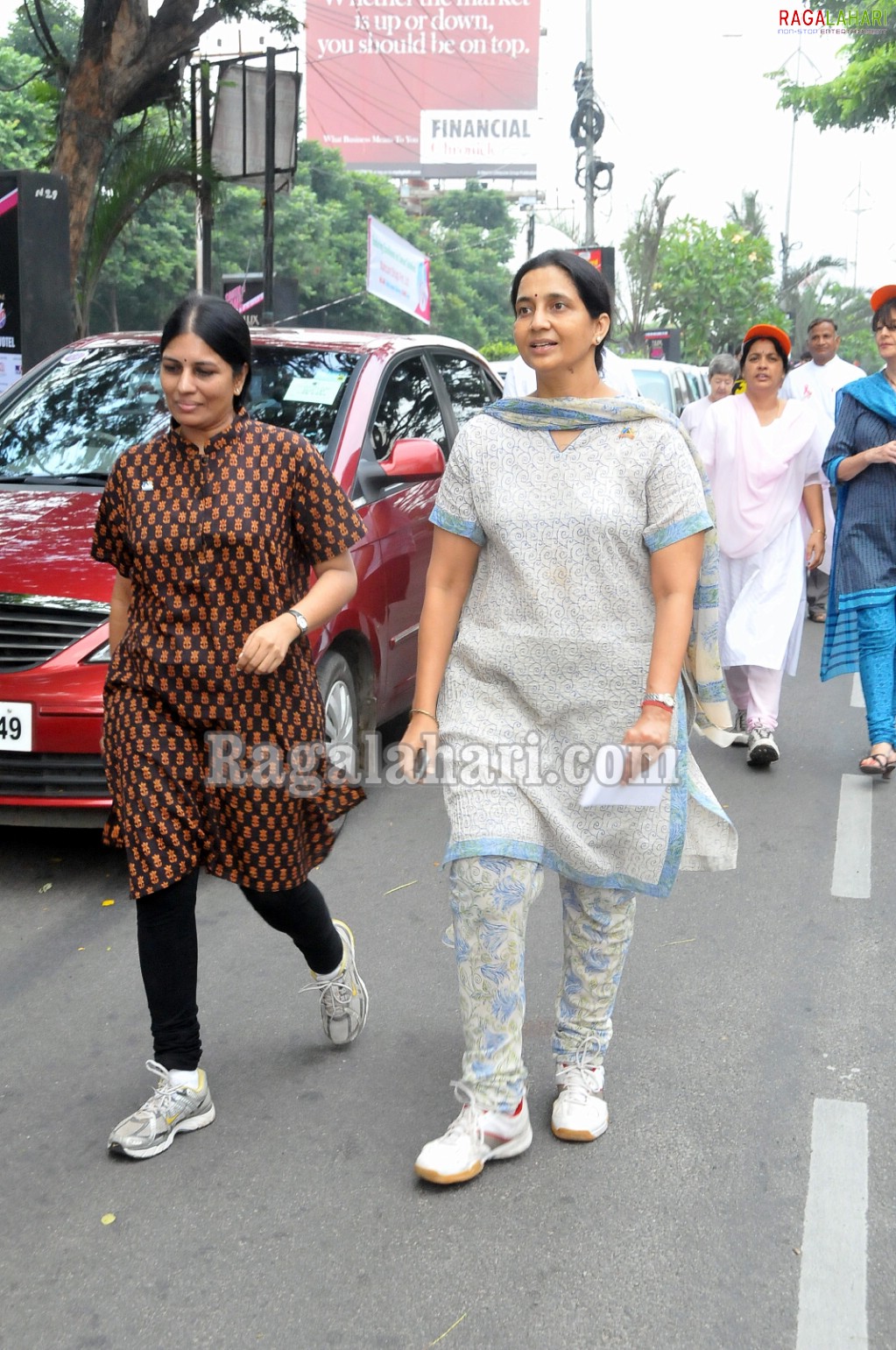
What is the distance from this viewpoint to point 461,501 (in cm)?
308

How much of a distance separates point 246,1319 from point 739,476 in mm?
4751

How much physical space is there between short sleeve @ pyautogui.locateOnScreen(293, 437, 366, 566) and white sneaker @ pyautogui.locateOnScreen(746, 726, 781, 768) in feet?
11.7

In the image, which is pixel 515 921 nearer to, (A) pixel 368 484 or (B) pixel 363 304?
(A) pixel 368 484

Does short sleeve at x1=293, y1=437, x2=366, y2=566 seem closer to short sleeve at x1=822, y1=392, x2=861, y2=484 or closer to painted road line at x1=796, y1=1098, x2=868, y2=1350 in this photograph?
painted road line at x1=796, y1=1098, x2=868, y2=1350

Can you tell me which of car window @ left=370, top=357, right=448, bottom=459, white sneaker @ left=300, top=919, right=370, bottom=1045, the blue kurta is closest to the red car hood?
car window @ left=370, top=357, right=448, bottom=459

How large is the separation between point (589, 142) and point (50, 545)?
23.4 metres

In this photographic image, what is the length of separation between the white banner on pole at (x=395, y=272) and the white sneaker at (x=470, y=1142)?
14866 mm

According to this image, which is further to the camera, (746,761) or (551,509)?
(746,761)

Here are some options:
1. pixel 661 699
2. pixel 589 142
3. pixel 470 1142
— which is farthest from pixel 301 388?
pixel 589 142

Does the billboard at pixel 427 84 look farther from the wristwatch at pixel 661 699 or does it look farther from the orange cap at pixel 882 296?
the wristwatch at pixel 661 699

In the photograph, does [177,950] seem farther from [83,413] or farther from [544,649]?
[83,413]

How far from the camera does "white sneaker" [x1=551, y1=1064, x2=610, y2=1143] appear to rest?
10.4 feet

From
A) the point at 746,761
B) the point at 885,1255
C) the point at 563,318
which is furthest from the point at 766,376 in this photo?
the point at 885,1255

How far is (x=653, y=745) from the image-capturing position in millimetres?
2904
